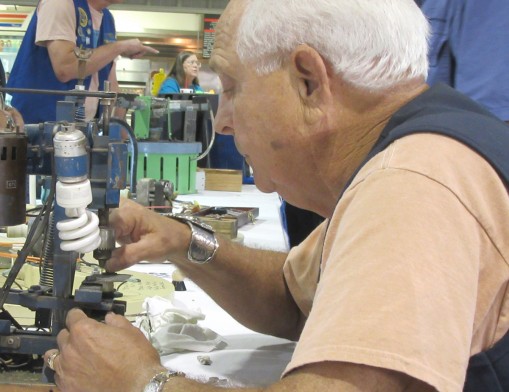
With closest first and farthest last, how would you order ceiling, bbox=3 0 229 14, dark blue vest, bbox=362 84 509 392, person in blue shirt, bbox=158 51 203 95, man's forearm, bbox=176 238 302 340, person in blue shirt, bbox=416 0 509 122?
dark blue vest, bbox=362 84 509 392 < man's forearm, bbox=176 238 302 340 < person in blue shirt, bbox=416 0 509 122 < person in blue shirt, bbox=158 51 203 95 < ceiling, bbox=3 0 229 14

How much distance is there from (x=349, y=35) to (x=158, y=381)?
20.1 inches

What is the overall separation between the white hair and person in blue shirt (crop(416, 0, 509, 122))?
2.78ft

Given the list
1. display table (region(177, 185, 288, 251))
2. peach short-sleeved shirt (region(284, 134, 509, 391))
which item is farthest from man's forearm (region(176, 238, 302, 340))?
peach short-sleeved shirt (region(284, 134, 509, 391))

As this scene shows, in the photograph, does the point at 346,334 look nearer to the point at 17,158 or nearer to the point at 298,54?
the point at 298,54

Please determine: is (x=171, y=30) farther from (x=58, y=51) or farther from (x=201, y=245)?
(x=201, y=245)

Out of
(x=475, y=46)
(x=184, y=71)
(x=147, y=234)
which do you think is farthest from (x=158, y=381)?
(x=184, y=71)

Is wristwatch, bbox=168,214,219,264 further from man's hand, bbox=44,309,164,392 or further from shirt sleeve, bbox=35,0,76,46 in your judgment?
shirt sleeve, bbox=35,0,76,46

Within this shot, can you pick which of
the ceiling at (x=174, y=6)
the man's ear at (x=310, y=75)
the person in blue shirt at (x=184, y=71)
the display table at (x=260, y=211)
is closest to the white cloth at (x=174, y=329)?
the display table at (x=260, y=211)

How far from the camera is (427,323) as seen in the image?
73 centimetres

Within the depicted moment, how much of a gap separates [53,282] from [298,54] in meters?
0.58

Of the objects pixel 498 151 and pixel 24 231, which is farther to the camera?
pixel 24 231

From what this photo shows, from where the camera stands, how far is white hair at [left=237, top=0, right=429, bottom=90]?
0.97 m

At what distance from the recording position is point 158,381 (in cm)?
90

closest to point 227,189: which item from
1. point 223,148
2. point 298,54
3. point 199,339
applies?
point 223,148
